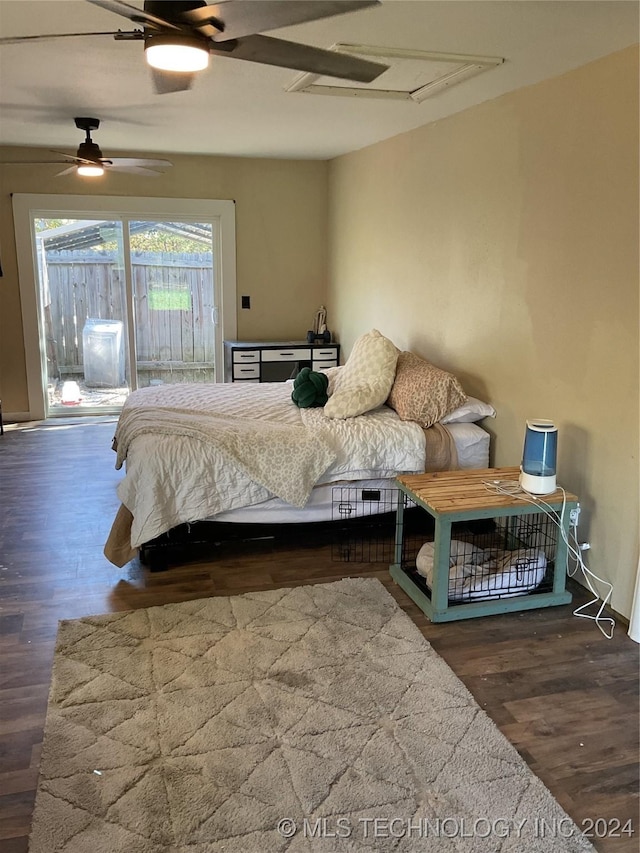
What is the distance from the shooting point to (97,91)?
3.62 m

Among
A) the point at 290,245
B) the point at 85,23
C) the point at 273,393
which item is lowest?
the point at 273,393

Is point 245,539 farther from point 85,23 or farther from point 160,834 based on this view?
point 85,23

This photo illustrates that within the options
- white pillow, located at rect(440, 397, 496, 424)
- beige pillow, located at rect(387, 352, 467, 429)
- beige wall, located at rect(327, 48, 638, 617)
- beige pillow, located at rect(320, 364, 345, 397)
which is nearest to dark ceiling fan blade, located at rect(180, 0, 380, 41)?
beige wall, located at rect(327, 48, 638, 617)

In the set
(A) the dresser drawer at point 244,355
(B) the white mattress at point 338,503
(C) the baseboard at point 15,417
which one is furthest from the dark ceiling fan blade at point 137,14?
(C) the baseboard at point 15,417

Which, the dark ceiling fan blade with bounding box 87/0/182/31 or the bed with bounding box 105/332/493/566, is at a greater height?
the dark ceiling fan blade with bounding box 87/0/182/31

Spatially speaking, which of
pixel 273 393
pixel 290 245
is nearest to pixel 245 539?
pixel 273 393

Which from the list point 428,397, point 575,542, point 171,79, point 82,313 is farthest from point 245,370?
point 171,79

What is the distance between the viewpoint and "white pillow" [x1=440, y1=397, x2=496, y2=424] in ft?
12.5

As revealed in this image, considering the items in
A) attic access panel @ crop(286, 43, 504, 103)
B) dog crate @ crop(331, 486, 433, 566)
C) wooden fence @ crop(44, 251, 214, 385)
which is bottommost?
dog crate @ crop(331, 486, 433, 566)

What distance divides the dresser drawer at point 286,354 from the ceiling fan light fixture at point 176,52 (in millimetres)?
4181

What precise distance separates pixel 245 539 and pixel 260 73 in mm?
2363

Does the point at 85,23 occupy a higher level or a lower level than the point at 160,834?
higher

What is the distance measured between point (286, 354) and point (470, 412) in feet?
9.08

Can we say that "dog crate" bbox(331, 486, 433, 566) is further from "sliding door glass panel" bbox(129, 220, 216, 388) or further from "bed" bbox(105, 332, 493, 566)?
"sliding door glass panel" bbox(129, 220, 216, 388)
